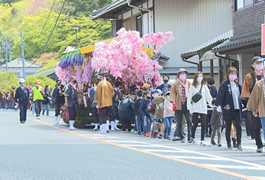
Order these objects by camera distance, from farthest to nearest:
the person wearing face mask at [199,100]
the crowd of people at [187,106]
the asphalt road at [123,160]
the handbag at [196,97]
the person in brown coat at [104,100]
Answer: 1. the person in brown coat at [104,100]
2. the person wearing face mask at [199,100]
3. the handbag at [196,97]
4. the crowd of people at [187,106]
5. the asphalt road at [123,160]

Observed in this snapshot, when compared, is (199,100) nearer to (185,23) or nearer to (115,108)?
(115,108)

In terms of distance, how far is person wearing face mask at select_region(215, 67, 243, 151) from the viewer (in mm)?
10477

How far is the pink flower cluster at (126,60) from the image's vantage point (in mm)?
16156

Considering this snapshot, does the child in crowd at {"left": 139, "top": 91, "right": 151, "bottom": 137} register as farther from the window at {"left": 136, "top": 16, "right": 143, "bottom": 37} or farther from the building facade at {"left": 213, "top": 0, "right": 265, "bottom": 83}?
the window at {"left": 136, "top": 16, "right": 143, "bottom": 37}

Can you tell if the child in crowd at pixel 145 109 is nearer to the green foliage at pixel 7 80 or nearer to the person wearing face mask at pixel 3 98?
the person wearing face mask at pixel 3 98

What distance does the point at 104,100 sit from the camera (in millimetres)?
15055

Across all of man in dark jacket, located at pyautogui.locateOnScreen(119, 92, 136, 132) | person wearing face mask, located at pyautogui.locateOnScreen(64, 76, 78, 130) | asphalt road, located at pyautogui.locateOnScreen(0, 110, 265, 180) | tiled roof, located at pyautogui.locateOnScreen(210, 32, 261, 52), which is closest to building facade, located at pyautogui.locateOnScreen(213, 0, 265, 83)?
tiled roof, located at pyautogui.locateOnScreen(210, 32, 261, 52)

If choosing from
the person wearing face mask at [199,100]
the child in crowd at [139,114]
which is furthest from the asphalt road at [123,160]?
the child in crowd at [139,114]

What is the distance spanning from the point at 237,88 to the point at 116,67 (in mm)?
6521

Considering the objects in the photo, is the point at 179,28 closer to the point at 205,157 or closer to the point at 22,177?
the point at 205,157

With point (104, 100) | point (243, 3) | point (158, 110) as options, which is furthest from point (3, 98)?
point (158, 110)

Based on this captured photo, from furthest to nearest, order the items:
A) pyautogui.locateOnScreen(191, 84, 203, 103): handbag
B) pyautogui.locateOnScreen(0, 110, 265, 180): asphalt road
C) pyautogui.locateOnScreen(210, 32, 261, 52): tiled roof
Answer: pyautogui.locateOnScreen(210, 32, 261, 52): tiled roof, pyautogui.locateOnScreen(191, 84, 203, 103): handbag, pyautogui.locateOnScreen(0, 110, 265, 180): asphalt road

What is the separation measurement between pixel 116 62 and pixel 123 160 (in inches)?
318

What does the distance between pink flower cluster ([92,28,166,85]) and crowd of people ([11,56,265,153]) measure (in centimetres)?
39
